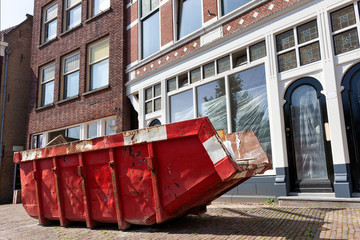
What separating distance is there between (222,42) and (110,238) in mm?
5952

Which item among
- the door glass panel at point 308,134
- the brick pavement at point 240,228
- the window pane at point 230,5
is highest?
the window pane at point 230,5

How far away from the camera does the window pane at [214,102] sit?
312 inches

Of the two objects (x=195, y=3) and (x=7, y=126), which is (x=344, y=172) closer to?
(x=195, y=3)

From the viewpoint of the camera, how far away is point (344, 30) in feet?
18.8

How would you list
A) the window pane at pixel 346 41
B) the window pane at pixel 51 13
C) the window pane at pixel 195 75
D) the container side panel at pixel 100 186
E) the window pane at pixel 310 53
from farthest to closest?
the window pane at pixel 51 13
the window pane at pixel 195 75
the window pane at pixel 310 53
the window pane at pixel 346 41
the container side panel at pixel 100 186

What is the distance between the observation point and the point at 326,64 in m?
5.89

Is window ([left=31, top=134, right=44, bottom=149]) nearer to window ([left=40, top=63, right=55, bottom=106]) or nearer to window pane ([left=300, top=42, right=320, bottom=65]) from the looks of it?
window ([left=40, top=63, right=55, bottom=106])

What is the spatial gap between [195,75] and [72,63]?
7.75m

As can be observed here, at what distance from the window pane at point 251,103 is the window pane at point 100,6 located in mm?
7880

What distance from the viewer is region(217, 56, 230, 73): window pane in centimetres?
788

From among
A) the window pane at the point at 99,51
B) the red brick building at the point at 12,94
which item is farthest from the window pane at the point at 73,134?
the red brick building at the point at 12,94

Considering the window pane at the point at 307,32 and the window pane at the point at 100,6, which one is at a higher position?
the window pane at the point at 100,6

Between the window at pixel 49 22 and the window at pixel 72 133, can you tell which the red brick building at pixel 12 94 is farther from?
the window at pixel 72 133

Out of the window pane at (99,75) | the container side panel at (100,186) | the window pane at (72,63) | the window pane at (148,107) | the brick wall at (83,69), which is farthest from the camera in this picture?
the window pane at (72,63)
